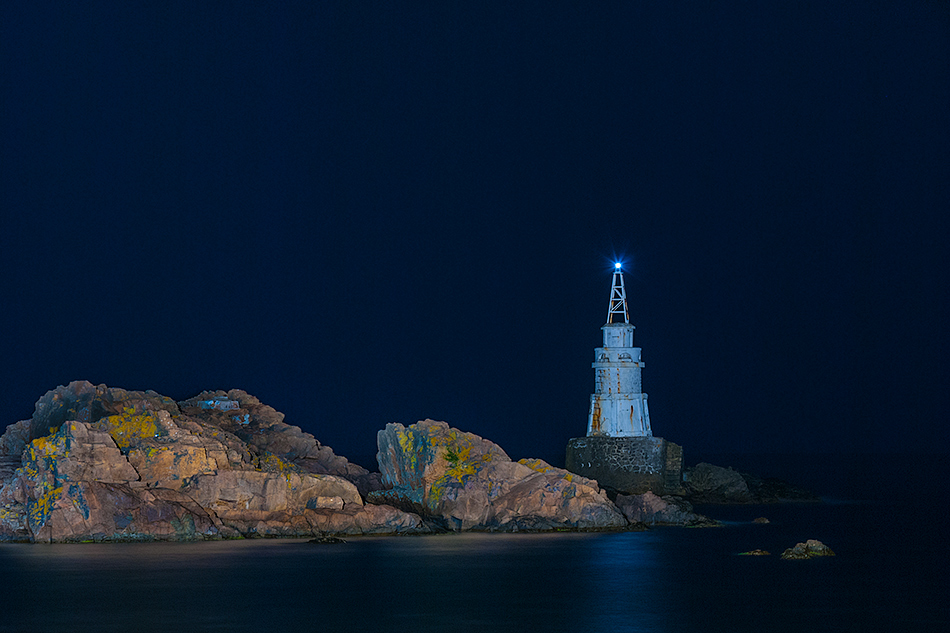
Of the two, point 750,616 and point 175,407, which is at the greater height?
point 175,407

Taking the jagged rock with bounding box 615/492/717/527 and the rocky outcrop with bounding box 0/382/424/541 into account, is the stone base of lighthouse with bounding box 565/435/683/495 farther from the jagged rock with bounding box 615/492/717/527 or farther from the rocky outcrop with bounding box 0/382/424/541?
the rocky outcrop with bounding box 0/382/424/541

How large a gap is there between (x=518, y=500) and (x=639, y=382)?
691 inches

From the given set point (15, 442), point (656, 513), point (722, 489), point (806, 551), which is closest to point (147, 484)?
point (15, 442)

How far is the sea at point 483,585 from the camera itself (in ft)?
A: 129

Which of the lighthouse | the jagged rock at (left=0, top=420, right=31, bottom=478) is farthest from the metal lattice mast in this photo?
the jagged rock at (left=0, top=420, right=31, bottom=478)

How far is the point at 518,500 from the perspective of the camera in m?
62.1

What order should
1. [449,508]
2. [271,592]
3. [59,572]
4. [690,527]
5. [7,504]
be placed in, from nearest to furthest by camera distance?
[271,592] → [59,572] → [7,504] → [449,508] → [690,527]

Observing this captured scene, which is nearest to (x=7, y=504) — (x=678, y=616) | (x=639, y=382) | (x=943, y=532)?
(x=678, y=616)

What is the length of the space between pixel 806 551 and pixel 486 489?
14384 mm

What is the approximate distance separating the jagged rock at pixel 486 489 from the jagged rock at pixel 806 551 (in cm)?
987

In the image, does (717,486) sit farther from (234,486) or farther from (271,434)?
(234,486)

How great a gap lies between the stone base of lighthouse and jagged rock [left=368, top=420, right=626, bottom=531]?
39.7ft

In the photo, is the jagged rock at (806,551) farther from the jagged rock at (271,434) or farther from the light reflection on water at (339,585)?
the jagged rock at (271,434)

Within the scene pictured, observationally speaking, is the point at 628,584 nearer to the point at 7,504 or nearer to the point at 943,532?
the point at 7,504
